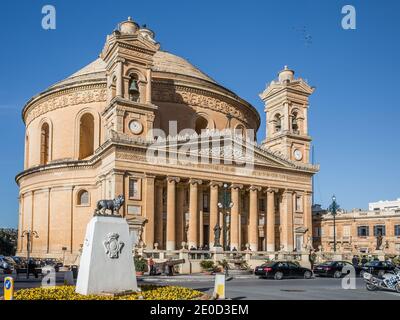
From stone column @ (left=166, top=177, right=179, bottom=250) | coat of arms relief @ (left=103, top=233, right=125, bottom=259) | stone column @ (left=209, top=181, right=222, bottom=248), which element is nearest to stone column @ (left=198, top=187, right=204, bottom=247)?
stone column @ (left=209, top=181, right=222, bottom=248)

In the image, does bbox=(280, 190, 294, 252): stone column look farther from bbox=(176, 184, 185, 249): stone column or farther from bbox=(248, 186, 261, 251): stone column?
bbox=(176, 184, 185, 249): stone column

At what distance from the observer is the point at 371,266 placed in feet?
131

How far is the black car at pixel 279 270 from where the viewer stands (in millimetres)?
34719

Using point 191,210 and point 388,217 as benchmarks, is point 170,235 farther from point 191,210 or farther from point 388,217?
point 388,217

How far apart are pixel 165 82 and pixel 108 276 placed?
146ft

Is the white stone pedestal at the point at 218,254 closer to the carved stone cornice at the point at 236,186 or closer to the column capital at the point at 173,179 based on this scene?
the column capital at the point at 173,179

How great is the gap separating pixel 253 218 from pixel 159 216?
406 inches

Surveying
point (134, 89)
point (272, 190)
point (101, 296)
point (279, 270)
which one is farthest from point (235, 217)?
point (101, 296)

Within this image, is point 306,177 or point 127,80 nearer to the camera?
point 127,80

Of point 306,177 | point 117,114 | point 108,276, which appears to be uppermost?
point 117,114

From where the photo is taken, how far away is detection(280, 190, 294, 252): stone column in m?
54.8

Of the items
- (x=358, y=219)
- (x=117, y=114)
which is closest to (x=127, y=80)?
(x=117, y=114)

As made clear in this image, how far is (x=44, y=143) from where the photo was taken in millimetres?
61906

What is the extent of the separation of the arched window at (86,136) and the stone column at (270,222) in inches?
832
